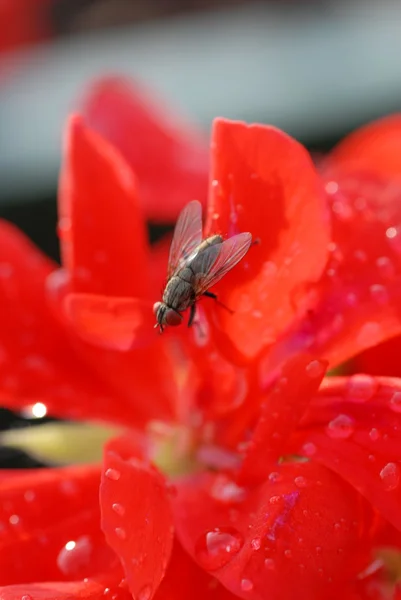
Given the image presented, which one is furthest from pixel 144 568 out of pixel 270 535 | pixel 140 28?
pixel 140 28

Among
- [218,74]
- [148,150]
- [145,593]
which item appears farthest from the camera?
[218,74]

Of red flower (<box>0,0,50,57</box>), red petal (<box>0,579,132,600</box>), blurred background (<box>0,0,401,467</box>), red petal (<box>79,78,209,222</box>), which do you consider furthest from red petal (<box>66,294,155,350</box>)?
red flower (<box>0,0,50,57</box>)

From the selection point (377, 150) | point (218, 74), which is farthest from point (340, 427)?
point (218, 74)

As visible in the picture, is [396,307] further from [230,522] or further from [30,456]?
[30,456]

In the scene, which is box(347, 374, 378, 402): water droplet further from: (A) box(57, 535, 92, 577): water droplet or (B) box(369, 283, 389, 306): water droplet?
(A) box(57, 535, 92, 577): water droplet

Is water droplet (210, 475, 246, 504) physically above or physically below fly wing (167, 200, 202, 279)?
below

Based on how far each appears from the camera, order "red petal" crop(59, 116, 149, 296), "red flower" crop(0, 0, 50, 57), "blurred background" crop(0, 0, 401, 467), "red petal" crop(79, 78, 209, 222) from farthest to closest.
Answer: "red flower" crop(0, 0, 50, 57) < "blurred background" crop(0, 0, 401, 467) < "red petal" crop(79, 78, 209, 222) < "red petal" crop(59, 116, 149, 296)

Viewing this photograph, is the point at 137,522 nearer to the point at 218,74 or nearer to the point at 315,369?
the point at 315,369

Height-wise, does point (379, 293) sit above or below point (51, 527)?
above
